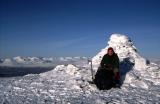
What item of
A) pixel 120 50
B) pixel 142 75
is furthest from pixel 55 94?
pixel 120 50

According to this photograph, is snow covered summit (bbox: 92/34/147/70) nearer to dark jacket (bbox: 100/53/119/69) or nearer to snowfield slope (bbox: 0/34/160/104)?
snowfield slope (bbox: 0/34/160/104)

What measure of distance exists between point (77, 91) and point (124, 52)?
11.9 metres

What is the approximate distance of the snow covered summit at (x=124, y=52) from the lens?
22.8 metres

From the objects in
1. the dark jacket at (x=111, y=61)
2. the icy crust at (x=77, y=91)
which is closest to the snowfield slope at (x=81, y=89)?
the icy crust at (x=77, y=91)

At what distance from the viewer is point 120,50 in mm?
25844

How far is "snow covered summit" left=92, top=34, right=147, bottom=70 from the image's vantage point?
22773 mm

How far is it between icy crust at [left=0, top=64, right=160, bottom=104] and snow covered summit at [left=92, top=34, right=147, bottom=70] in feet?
8.92

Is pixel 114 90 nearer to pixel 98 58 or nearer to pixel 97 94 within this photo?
pixel 97 94

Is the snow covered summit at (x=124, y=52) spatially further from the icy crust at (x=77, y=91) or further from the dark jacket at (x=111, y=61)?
the dark jacket at (x=111, y=61)

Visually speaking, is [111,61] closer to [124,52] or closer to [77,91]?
[77,91]

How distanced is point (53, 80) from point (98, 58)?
25.4 feet

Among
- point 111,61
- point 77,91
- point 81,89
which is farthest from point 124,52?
point 77,91

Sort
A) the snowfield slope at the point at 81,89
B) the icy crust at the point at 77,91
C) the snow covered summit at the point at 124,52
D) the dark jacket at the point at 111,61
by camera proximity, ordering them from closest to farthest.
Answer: the icy crust at the point at 77,91 < the snowfield slope at the point at 81,89 < the dark jacket at the point at 111,61 < the snow covered summit at the point at 124,52

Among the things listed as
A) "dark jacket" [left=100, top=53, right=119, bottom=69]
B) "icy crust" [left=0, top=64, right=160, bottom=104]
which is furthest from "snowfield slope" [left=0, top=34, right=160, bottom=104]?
"dark jacket" [left=100, top=53, right=119, bottom=69]
